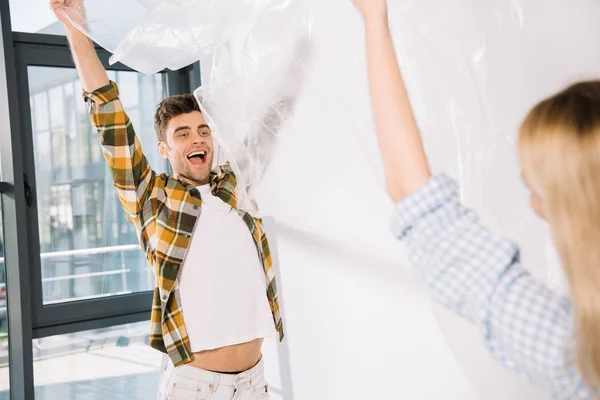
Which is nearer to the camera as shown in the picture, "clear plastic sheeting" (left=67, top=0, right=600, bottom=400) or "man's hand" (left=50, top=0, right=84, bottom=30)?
"clear plastic sheeting" (left=67, top=0, right=600, bottom=400)

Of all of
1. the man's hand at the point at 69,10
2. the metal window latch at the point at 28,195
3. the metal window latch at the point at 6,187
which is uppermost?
the man's hand at the point at 69,10

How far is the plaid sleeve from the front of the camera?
1.37 meters

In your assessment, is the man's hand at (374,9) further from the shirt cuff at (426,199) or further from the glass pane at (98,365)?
the glass pane at (98,365)

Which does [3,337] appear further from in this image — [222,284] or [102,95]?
[102,95]

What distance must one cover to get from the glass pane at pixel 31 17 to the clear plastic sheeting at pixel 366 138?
110cm

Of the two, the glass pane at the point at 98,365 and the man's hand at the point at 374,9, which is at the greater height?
the man's hand at the point at 374,9

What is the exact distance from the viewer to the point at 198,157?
1632 millimetres

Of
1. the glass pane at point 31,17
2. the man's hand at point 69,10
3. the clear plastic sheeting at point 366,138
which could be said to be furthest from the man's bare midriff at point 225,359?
the glass pane at point 31,17

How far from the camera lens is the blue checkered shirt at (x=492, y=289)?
1.82 feet

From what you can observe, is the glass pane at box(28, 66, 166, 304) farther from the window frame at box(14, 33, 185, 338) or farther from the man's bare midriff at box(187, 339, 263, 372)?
the man's bare midriff at box(187, 339, 263, 372)

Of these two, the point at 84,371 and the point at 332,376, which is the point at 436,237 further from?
the point at 84,371

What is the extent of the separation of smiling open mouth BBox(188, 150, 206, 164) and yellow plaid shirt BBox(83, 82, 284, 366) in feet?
0.25

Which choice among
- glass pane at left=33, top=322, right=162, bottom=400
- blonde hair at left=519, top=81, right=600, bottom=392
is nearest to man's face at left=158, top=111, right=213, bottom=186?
glass pane at left=33, top=322, right=162, bottom=400

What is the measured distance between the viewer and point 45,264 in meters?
2.19
